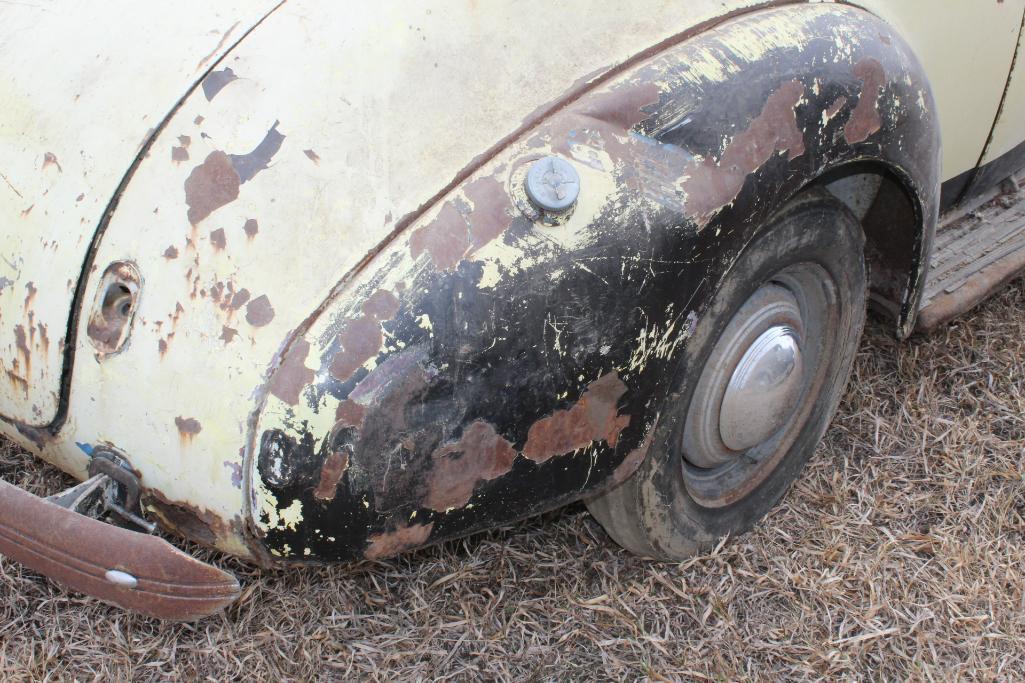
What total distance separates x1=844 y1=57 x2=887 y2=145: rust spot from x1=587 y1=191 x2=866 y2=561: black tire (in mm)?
155

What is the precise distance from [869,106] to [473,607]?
1282 millimetres

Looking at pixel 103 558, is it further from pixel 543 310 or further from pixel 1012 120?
pixel 1012 120

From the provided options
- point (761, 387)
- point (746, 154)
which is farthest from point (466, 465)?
point (761, 387)

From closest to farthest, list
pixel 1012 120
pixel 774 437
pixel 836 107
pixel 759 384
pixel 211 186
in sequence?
pixel 211 186
pixel 836 107
pixel 759 384
pixel 774 437
pixel 1012 120

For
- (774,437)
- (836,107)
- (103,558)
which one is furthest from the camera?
(774,437)

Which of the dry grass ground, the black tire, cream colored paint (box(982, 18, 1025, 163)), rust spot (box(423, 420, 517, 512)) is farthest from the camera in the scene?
cream colored paint (box(982, 18, 1025, 163))

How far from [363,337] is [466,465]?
0.26 m

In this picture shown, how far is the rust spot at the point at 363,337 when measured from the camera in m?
1.27

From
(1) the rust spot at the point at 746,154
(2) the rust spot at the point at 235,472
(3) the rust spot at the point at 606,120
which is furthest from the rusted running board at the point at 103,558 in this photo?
(1) the rust spot at the point at 746,154

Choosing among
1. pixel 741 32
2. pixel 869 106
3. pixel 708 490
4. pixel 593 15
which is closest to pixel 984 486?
pixel 708 490

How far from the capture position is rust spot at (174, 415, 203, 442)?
4.31 feet

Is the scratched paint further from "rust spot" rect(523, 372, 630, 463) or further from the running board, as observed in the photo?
the running board

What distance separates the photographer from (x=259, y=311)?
1.29m

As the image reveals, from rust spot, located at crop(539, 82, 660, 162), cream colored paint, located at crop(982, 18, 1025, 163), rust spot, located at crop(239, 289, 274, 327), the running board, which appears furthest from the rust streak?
cream colored paint, located at crop(982, 18, 1025, 163)
